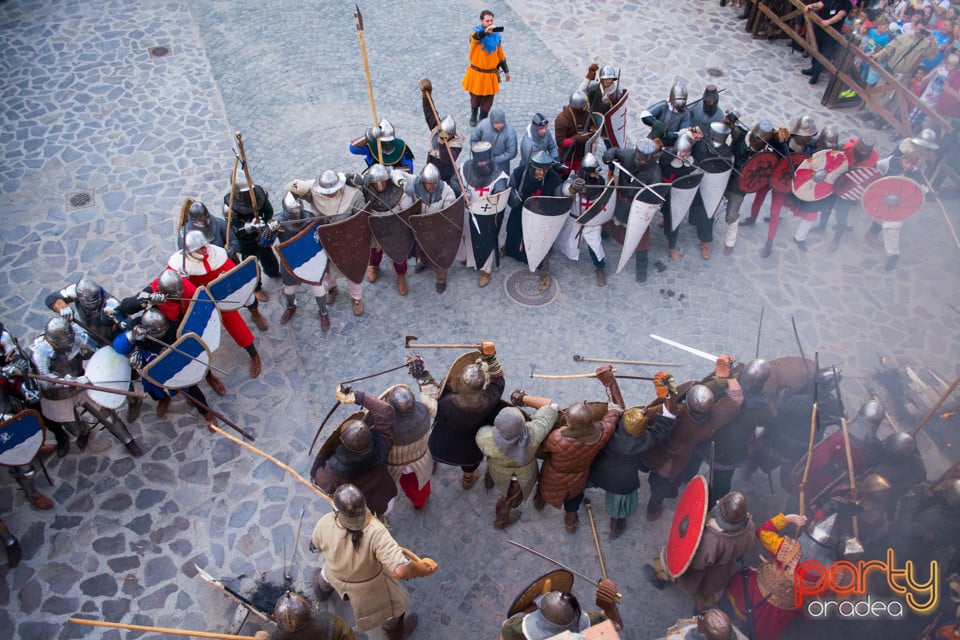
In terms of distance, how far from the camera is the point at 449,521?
5617mm

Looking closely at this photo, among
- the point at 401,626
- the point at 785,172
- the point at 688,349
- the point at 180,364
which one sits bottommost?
the point at 401,626

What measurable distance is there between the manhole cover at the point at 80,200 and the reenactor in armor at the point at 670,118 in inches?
260

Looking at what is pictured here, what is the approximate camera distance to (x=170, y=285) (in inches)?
218

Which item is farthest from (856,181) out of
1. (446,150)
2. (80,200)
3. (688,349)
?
(80,200)

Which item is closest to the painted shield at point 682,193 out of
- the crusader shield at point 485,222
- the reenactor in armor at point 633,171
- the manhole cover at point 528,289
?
the reenactor in armor at point 633,171

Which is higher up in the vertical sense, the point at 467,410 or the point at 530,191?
the point at 530,191

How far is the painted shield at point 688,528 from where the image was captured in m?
4.43

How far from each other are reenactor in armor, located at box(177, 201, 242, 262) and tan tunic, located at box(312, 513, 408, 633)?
316 centimetres

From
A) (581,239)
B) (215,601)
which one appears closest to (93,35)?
(581,239)

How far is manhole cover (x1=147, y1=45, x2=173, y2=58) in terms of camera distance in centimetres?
1035

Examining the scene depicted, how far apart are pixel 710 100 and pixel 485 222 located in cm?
310

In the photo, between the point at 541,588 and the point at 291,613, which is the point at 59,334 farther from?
the point at 541,588

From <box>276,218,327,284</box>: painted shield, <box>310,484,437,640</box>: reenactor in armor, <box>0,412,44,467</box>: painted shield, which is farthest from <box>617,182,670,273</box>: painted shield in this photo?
<box>0,412,44,467</box>: painted shield

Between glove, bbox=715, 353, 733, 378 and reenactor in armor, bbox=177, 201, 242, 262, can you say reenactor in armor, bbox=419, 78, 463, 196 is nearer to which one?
reenactor in armor, bbox=177, 201, 242, 262
